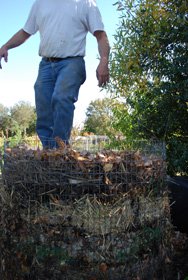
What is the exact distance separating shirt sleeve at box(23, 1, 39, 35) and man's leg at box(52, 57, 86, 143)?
0.63m

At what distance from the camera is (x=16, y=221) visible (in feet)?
6.76

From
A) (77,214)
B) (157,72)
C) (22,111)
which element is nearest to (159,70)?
(157,72)

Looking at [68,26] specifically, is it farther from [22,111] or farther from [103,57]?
[22,111]

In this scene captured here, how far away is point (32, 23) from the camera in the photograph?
3203 millimetres

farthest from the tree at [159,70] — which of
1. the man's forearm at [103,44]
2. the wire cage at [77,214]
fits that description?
the wire cage at [77,214]

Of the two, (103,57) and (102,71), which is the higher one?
(103,57)

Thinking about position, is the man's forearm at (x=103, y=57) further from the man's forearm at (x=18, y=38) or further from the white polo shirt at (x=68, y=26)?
the man's forearm at (x=18, y=38)

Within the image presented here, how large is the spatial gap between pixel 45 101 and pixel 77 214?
128cm

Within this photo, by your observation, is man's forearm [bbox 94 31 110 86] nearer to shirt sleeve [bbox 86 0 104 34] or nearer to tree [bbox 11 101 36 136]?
shirt sleeve [bbox 86 0 104 34]

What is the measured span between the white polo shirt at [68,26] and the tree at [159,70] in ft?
3.83

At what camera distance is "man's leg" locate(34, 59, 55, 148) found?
300 cm

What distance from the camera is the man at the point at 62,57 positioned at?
8.81ft

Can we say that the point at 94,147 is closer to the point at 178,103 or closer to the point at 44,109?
the point at 44,109

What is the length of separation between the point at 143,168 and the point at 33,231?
0.65 m
